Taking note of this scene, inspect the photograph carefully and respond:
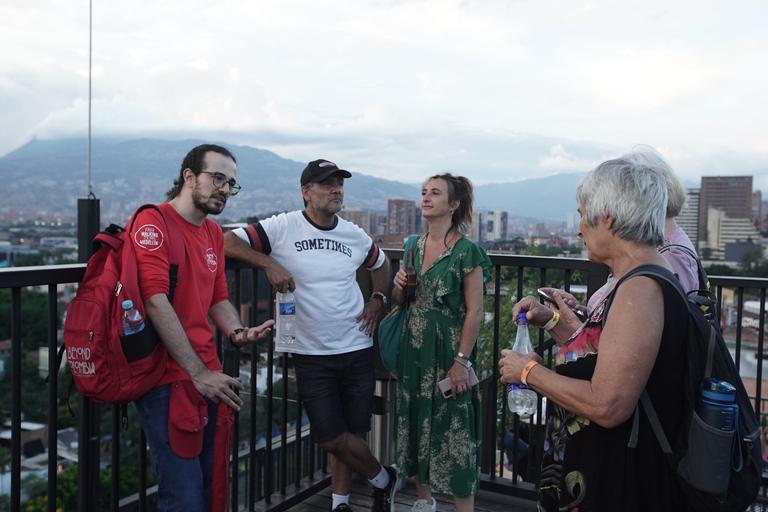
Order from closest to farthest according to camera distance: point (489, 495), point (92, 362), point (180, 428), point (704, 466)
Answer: point (704, 466) < point (92, 362) < point (180, 428) < point (489, 495)

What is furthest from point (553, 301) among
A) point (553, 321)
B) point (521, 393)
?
point (521, 393)

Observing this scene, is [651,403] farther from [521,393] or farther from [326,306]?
[326,306]

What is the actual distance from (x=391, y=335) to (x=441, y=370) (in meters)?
0.33

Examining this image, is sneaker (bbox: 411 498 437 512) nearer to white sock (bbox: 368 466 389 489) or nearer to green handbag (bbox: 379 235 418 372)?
white sock (bbox: 368 466 389 489)

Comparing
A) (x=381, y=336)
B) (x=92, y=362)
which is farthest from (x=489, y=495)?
(x=92, y=362)

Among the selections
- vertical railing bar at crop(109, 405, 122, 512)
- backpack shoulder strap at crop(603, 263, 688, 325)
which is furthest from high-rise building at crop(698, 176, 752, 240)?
vertical railing bar at crop(109, 405, 122, 512)

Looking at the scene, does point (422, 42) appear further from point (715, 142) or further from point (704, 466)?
point (704, 466)

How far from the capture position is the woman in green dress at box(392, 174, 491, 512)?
287 cm

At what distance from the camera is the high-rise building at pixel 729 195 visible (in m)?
63.3

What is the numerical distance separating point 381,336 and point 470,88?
77.0 meters

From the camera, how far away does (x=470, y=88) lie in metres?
75.7

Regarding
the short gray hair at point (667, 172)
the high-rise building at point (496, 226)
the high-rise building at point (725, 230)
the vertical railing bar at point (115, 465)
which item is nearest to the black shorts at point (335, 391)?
the vertical railing bar at point (115, 465)

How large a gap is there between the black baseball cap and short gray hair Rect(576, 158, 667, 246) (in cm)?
151

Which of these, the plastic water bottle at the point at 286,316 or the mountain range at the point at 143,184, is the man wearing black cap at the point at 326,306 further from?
the mountain range at the point at 143,184
